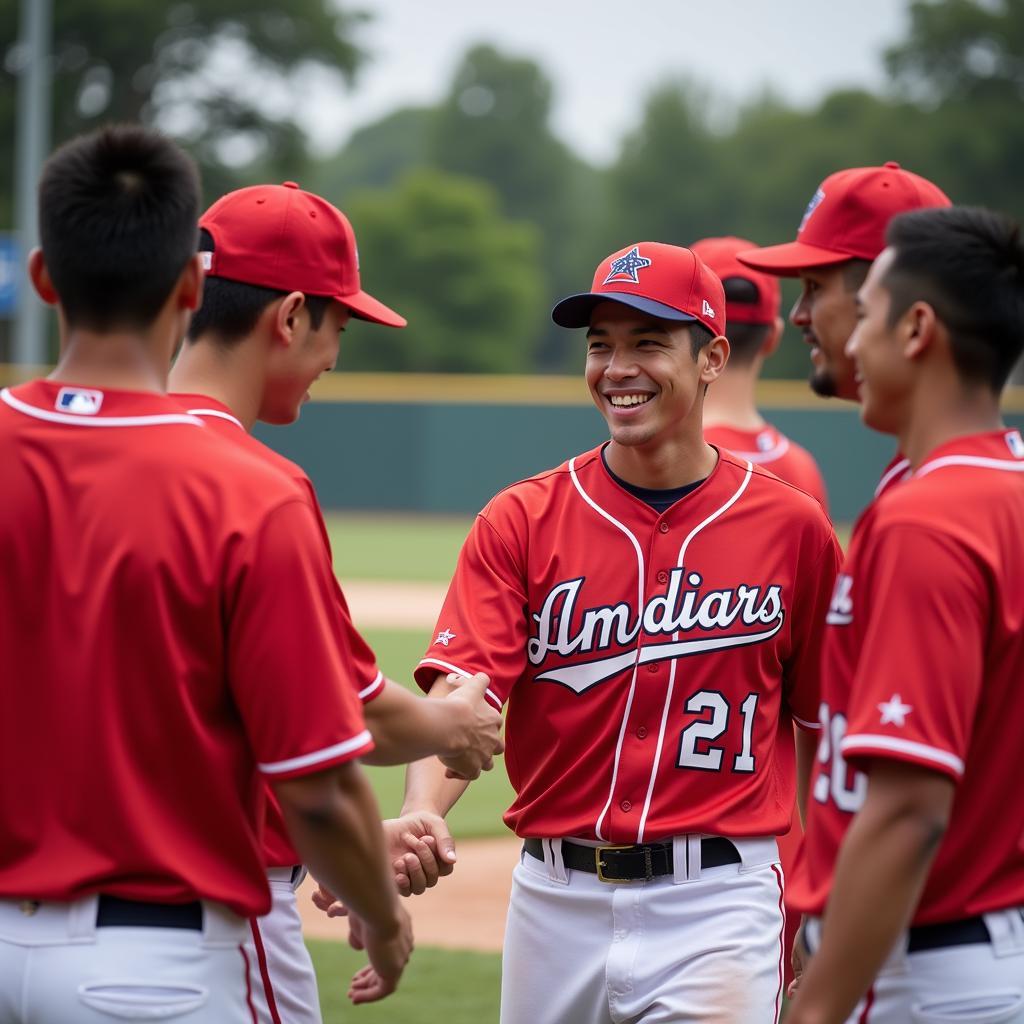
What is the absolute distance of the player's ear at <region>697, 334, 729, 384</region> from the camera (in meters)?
3.65

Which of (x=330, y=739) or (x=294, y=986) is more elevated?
(x=330, y=739)

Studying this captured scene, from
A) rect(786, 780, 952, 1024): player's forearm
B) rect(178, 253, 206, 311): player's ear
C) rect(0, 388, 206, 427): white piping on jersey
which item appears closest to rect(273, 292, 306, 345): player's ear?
rect(178, 253, 206, 311): player's ear

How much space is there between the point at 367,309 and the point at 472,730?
841 mm

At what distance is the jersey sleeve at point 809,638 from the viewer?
3455mm

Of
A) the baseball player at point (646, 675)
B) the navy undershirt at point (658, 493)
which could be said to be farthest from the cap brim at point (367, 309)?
the navy undershirt at point (658, 493)

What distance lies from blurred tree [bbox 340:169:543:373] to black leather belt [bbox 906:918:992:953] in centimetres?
5373

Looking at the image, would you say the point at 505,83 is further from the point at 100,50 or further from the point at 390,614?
the point at 390,614

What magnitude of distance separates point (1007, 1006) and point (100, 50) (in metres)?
43.3

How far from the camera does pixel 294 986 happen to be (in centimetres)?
303

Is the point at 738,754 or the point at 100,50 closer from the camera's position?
the point at 738,754

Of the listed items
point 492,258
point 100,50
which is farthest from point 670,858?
point 492,258

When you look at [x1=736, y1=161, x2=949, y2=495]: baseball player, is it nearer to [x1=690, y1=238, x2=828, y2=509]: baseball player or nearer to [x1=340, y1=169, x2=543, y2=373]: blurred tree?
[x1=690, y1=238, x2=828, y2=509]: baseball player

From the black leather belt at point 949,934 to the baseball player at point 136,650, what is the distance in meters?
0.85

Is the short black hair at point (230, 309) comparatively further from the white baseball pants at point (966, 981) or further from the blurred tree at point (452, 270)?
the blurred tree at point (452, 270)
